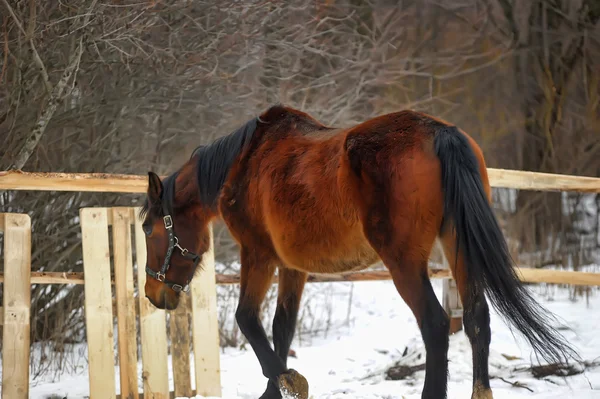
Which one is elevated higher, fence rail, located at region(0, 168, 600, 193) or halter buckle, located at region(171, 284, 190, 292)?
fence rail, located at region(0, 168, 600, 193)

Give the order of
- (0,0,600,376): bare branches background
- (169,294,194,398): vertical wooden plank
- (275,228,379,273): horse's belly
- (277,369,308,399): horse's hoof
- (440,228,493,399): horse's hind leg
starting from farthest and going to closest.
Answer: (0,0,600,376): bare branches background < (169,294,194,398): vertical wooden plank < (277,369,308,399): horse's hoof < (275,228,379,273): horse's belly < (440,228,493,399): horse's hind leg

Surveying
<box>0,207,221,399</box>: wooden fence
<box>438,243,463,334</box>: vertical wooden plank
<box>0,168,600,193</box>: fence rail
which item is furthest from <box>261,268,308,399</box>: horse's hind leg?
<box>438,243,463,334</box>: vertical wooden plank

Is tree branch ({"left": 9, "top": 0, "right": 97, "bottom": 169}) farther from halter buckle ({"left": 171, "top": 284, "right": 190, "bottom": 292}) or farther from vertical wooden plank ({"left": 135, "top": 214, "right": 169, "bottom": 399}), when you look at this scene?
halter buckle ({"left": 171, "top": 284, "right": 190, "bottom": 292})

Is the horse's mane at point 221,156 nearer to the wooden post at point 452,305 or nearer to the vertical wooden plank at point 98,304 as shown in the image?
the vertical wooden plank at point 98,304

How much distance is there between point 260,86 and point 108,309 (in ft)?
11.1

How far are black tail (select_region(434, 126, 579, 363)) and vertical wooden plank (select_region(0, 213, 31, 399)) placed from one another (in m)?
3.01

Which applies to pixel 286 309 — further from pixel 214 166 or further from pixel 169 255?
pixel 214 166

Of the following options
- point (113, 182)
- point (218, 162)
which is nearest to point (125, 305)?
point (113, 182)

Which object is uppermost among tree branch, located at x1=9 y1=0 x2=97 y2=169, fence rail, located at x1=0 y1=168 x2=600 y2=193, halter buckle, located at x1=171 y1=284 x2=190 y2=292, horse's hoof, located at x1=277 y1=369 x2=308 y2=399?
tree branch, located at x1=9 y1=0 x2=97 y2=169

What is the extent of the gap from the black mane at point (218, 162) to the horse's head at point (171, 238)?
127mm

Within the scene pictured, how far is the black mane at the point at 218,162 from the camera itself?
4.38 meters

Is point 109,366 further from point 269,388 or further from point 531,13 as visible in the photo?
point 531,13

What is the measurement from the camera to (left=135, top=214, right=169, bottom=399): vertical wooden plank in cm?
491

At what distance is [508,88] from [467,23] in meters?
1.30
